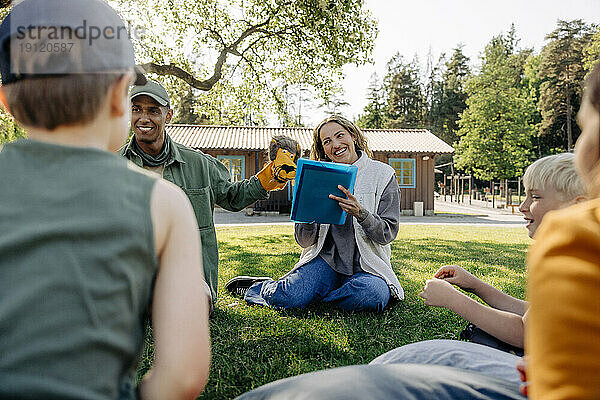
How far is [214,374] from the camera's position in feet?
8.51

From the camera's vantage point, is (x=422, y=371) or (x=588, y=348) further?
(x=422, y=371)

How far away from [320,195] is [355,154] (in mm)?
743

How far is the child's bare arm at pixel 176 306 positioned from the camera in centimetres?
89

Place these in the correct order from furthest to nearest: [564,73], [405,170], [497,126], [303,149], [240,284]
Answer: [564,73] < [497,126] < [405,170] < [303,149] < [240,284]

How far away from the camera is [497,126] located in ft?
110

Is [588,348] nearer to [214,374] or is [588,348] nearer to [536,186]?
[536,186]

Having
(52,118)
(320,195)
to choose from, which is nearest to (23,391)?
(52,118)

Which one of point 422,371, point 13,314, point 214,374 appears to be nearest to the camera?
point 13,314

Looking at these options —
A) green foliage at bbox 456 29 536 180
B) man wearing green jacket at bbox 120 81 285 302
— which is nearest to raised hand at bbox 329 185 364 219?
man wearing green jacket at bbox 120 81 285 302

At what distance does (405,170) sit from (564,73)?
2354cm

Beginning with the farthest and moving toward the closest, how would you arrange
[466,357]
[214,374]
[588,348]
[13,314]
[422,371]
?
[214,374], [466,357], [422,371], [13,314], [588,348]

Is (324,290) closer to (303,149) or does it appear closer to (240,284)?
(240,284)

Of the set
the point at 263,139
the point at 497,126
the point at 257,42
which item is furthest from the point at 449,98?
the point at 257,42

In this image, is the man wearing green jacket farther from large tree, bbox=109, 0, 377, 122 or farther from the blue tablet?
large tree, bbox=109, 0, 377, 122
